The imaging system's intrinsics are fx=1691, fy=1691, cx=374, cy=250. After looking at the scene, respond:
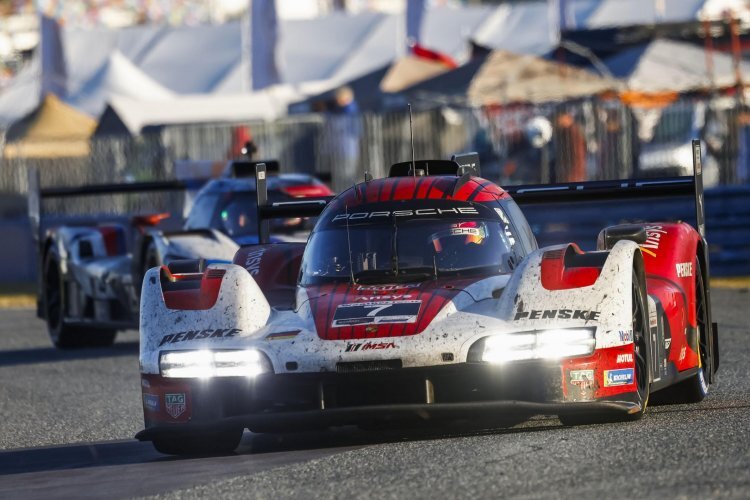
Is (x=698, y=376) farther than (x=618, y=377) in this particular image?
Yes

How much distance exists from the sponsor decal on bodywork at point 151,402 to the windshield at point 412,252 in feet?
3.71

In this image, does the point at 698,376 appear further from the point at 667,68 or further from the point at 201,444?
the point at 667,68

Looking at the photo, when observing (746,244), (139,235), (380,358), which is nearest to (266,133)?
(746,244)

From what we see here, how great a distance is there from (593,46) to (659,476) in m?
27.2

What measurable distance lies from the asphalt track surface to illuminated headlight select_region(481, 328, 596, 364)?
1.14ft

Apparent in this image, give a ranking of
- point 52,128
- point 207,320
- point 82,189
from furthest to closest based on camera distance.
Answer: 1. point 52,128
2. point 82,189
3. point 207,320

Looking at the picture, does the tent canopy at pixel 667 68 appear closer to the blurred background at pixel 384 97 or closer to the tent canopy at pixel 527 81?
the blurred background at pixel 384 97

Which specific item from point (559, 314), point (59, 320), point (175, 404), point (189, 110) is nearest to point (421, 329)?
point (559, 314)

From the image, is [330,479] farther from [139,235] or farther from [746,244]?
[746,244]

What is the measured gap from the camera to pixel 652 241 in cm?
848

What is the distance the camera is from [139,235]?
1374 centimetres

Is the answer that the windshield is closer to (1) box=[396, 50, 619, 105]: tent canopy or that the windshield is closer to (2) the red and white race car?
(2) the red and white race car

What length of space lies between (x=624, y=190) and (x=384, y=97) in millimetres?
19200

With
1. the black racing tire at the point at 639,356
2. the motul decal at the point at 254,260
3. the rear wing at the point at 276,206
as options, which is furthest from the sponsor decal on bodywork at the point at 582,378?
the rear wing at the point at 276,206
